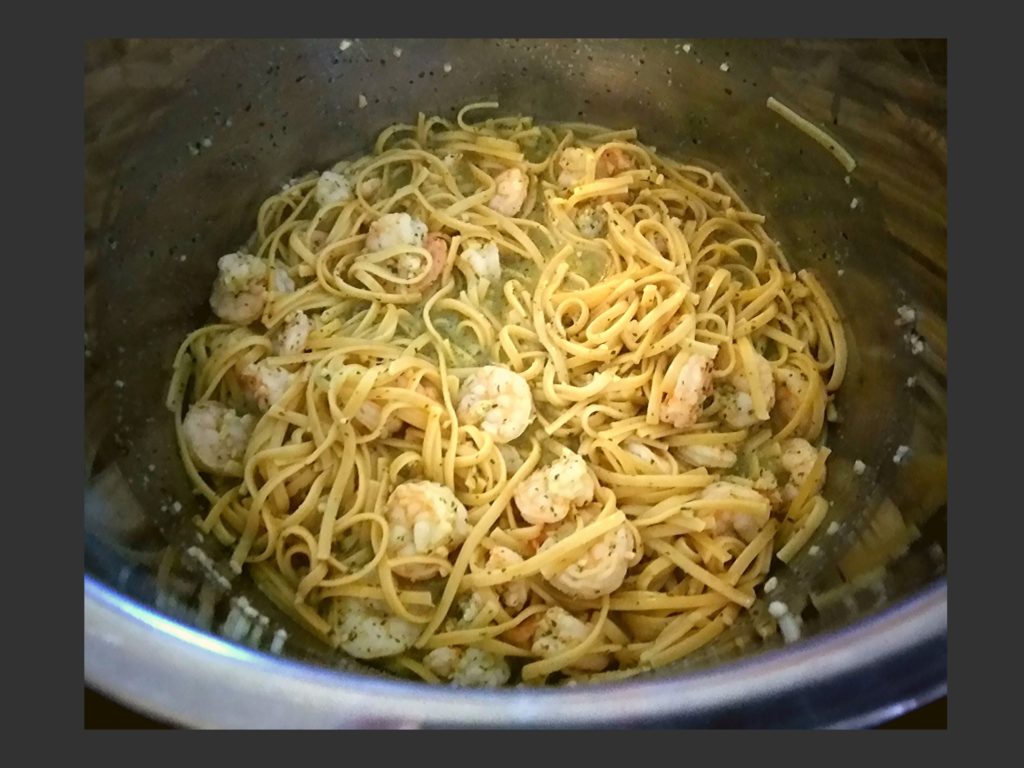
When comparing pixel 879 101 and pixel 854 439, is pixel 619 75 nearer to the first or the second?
pixel 879 101

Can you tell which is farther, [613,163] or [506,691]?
[613,163]

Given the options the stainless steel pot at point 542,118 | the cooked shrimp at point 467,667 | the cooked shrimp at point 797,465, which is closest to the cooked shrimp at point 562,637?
the cooked shrimp at point 467,667

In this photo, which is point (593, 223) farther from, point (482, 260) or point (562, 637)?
point (562, 637)

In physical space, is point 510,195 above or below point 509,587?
above

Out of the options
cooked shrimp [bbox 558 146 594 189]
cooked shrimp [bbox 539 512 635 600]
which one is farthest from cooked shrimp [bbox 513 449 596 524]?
cooked shrimp [bbox 558 146 594 189]

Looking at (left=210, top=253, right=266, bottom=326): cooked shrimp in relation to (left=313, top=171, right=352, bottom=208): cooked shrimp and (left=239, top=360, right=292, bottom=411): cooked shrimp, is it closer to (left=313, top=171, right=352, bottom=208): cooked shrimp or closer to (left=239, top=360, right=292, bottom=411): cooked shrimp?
(left=239, top=360, right=292, bottom=411): cooked shrimp

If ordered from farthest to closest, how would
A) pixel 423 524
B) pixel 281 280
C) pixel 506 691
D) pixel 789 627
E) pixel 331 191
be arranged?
pixel 331 191 < pixel 281 280 < pixel 423 524 < pixel 789 627 < pixel 506 691

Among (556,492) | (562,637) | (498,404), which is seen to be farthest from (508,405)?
(562,637)
